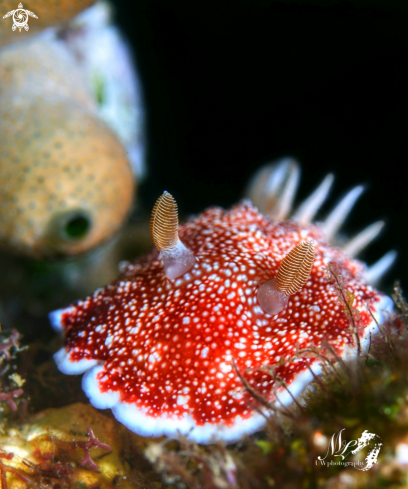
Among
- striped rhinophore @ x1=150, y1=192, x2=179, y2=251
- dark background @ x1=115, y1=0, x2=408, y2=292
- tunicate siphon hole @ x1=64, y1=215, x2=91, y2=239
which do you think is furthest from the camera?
dark background @ x1=115, y1=0, x2=408, y2=292

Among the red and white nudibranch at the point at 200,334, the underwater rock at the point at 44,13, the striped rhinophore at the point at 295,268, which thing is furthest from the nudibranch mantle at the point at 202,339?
the underwater rock at the point at 44,13

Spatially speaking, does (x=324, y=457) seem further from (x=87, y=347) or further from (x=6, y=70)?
(x=6, y=70)

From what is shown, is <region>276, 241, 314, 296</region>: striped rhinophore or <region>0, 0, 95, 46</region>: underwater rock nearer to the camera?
<region>276, 241, 314, 296</region>: striped rhinophore

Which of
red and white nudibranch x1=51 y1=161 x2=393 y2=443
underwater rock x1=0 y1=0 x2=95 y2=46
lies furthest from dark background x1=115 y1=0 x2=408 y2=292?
red and white nudibranch x1=51 y1=161 x2=393 y2=443

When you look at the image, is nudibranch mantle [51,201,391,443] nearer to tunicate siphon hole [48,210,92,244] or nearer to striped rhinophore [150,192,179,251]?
striped rhinophore [150,192,179,251]

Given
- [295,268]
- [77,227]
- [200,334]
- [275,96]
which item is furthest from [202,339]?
[275,96]

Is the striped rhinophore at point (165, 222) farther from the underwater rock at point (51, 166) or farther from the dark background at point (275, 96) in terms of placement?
the dark background at point (275, 96)
